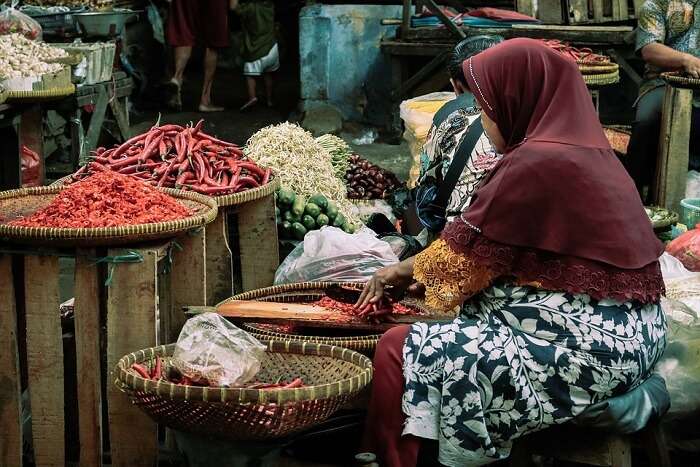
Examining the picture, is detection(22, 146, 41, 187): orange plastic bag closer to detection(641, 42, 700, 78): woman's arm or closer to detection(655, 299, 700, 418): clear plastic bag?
detection(641, 42, 700, 78): woman's arm

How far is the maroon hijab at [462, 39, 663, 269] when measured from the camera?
3.37m

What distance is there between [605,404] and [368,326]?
38.0 inches

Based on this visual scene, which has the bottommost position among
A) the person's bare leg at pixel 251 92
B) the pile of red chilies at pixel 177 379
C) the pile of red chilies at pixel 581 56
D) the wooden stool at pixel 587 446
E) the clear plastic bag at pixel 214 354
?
the person's bare leg at pixel 251 92

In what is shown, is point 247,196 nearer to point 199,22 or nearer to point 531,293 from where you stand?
point 531,293

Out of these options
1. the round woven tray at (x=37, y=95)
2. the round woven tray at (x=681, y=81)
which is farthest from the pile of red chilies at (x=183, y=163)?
the round woven tray at (x=681, y=81)

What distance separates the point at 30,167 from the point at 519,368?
522cm

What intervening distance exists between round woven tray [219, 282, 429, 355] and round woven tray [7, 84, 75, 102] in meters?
3.15

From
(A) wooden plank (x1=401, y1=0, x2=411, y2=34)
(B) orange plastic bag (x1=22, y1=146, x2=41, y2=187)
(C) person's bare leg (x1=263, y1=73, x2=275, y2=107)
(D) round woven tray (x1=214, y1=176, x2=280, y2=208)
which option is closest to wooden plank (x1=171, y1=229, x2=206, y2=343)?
(D) round woven tray (x1=214, y1=176, x2=280, y2=208)

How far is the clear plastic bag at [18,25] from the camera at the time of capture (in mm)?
8250

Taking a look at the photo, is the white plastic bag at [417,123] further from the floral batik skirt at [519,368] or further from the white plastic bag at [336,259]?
the floral batik skirt at [519,368]

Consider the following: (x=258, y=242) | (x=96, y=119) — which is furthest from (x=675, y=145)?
(x=96, y=119)

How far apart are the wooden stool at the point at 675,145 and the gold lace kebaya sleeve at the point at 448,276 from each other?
337cm

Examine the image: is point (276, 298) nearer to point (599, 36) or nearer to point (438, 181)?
point (438, 181)

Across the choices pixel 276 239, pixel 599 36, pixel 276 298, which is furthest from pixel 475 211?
pixel 599 36
